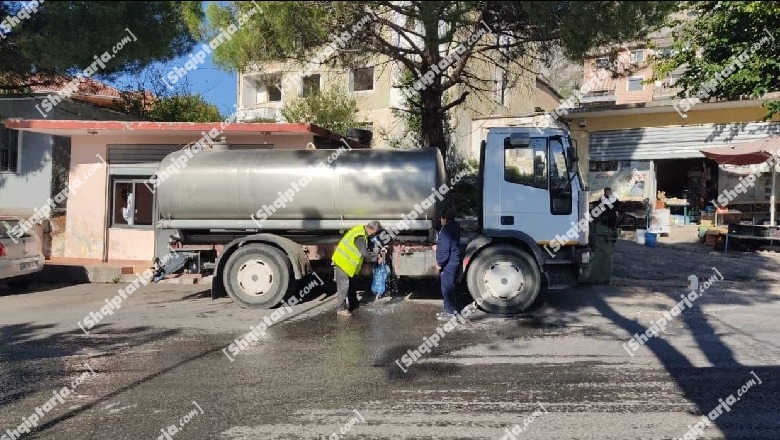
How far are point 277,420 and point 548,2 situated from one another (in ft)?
13.6

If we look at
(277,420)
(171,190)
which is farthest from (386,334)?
(171,190)

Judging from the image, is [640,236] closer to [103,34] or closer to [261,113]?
[103,34]

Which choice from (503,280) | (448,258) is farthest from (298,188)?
(503,280)

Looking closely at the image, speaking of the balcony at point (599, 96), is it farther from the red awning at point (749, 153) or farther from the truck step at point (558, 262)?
the truck step at point (558, 262)

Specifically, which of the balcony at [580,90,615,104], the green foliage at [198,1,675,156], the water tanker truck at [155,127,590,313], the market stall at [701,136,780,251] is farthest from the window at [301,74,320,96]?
the market stall at [701,136,780,251]

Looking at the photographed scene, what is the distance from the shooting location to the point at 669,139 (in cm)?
1817

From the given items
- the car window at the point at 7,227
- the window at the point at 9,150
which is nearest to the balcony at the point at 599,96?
the window at the point at 9,150

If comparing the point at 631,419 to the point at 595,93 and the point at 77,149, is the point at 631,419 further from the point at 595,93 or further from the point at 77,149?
the point at 595,93

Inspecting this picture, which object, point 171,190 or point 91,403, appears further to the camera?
point 171,190

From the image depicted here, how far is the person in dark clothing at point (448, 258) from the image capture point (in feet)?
28.1

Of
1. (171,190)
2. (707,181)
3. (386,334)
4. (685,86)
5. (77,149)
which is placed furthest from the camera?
(707,181)

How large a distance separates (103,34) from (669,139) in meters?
17.2

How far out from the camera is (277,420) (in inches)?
188

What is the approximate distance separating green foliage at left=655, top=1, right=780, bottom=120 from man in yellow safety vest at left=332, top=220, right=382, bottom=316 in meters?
10.1
